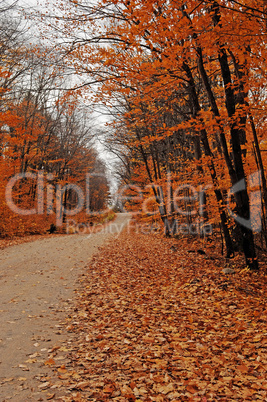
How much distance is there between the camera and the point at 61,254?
12.2 m

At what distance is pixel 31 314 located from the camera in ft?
18.4

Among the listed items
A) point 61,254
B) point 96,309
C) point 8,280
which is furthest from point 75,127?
point 96,309

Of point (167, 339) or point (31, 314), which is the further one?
point (31, 314)

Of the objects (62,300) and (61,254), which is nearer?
(62,300)

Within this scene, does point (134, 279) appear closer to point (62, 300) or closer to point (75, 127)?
point (62, 300)

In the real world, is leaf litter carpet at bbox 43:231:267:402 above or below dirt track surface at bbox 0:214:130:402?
below

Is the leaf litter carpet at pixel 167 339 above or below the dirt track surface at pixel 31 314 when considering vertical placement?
below

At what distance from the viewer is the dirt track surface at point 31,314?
11.1 ft

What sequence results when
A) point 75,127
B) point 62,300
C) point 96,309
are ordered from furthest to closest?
point 75,127 < point 62,300 < point 96,309

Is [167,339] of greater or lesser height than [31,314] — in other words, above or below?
below

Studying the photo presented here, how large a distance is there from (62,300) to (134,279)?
103 inches

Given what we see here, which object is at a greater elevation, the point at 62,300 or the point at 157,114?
the point at 157,114

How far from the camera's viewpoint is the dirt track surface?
338 centimetres

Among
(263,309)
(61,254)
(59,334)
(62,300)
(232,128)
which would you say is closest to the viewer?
(59,334)
